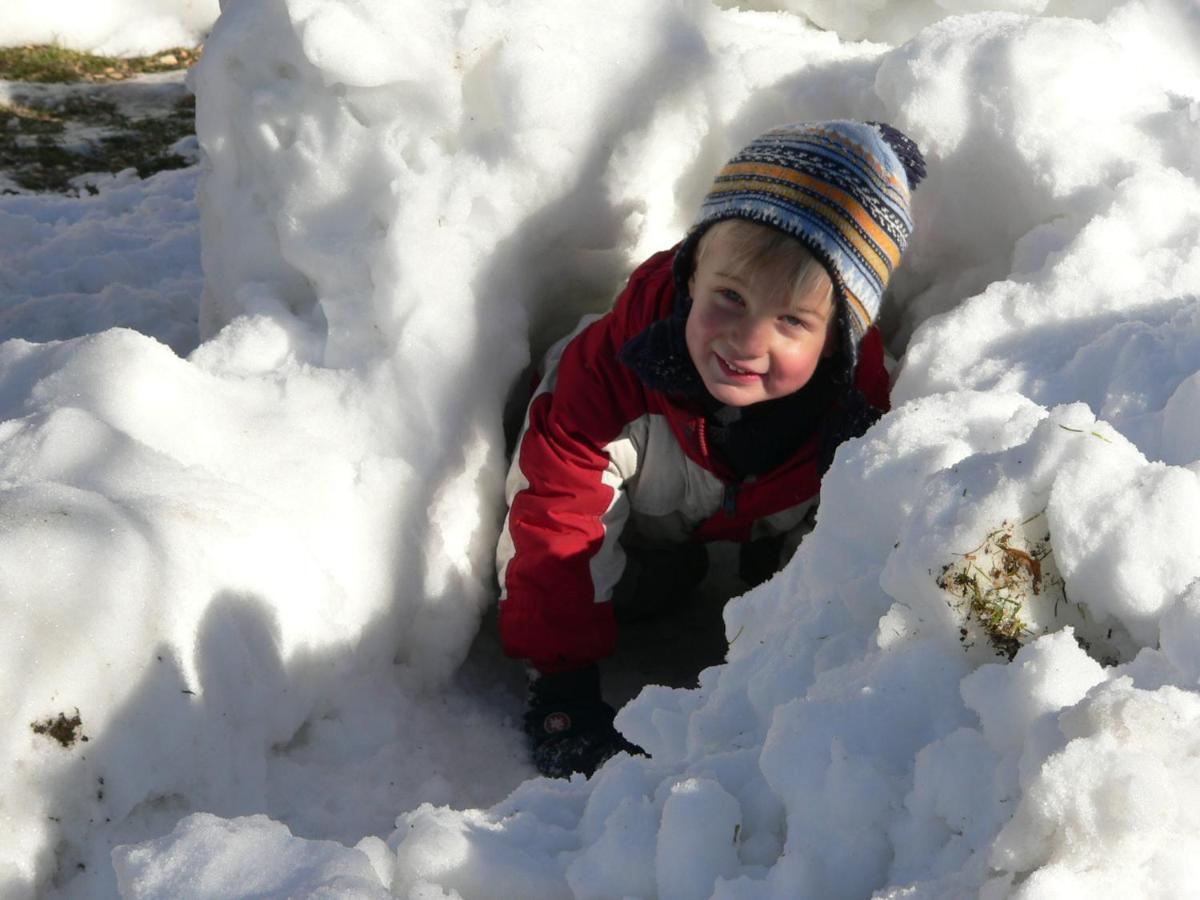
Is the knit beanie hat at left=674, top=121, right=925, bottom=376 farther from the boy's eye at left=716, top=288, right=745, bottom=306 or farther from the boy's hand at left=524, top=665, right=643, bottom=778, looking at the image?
the boy's hand at left=524, top=665, right=643, bottom=778

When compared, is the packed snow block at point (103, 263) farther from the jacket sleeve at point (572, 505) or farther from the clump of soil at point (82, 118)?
the jacket sleeve at point (572, 505)

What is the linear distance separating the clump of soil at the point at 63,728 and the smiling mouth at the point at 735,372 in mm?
1237

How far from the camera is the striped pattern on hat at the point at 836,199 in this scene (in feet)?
7.28

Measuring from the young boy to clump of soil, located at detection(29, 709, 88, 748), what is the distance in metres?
0.90

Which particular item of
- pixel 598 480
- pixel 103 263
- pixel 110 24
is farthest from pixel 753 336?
pixel 110 24

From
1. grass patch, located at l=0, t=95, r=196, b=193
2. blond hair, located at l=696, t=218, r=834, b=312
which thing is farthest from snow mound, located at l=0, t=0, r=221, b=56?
blond hair, located at l=696, t=218, r=834, b=312

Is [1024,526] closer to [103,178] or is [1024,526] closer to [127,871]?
[127,871]

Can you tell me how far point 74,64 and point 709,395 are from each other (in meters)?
4.84

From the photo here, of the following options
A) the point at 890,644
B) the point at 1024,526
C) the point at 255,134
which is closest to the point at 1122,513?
the point at 1024,526

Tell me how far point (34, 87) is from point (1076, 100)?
476cm

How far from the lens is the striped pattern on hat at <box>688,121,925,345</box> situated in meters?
2.22

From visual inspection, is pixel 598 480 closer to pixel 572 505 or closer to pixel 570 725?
pixel 572 505

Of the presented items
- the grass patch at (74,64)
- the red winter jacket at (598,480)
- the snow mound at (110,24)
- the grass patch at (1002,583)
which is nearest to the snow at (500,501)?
the grass patch at (1002,583)

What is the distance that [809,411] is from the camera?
2.50 meters
